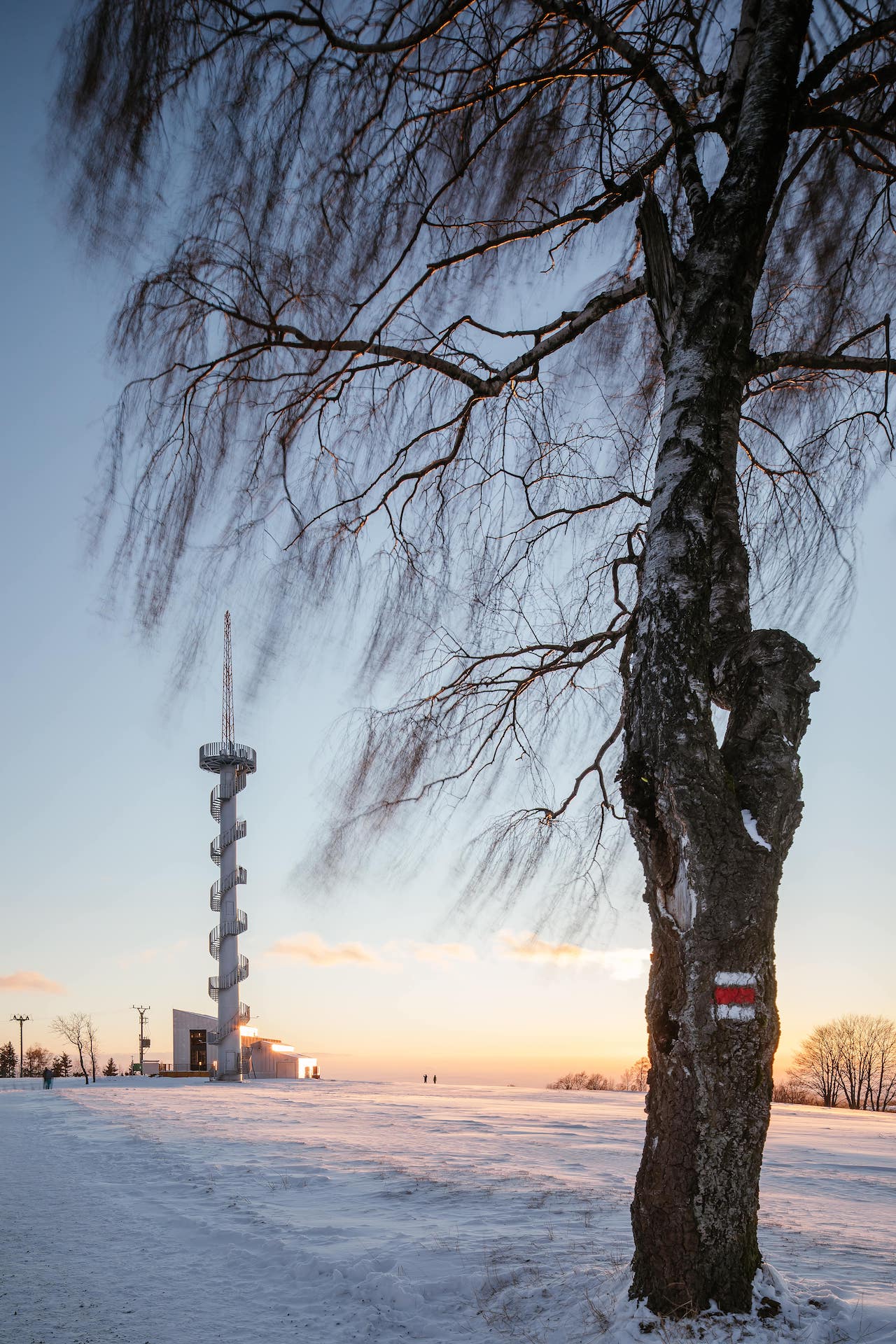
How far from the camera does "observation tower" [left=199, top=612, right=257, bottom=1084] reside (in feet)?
90.0

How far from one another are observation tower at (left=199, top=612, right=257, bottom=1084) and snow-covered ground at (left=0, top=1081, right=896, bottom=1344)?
731 inches

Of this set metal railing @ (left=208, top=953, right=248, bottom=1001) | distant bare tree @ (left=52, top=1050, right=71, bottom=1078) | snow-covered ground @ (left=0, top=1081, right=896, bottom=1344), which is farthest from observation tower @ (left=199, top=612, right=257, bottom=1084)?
distant bare tree @ (left=52, top=1050, right=71, bottom=1078)

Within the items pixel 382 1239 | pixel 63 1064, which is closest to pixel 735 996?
pixel 382 1239

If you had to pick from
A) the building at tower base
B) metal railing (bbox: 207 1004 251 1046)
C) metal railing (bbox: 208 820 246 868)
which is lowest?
the building at tower base

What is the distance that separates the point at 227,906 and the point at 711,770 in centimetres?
2707

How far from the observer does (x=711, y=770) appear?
10.1 ft

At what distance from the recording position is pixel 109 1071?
1708 inches

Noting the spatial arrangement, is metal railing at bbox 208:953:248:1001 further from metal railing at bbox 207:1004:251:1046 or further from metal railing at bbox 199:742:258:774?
metal railing at bbox 199:742:258:774

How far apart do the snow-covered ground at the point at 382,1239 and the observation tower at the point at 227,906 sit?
60.9ft

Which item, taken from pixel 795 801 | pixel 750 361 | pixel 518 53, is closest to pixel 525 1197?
pixel 795 801

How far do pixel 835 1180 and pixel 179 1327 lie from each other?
5772mm

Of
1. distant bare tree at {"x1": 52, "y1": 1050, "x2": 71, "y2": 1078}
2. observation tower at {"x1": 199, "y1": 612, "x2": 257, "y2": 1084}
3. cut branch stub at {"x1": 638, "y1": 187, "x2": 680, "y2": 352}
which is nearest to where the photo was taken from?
cut branch stub at {"x1": 638, "y1": 187, "x2": 680, "y2": 352}

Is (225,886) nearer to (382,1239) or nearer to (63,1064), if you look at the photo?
(382,1239)

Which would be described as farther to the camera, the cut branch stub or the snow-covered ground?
the cut branch stub
